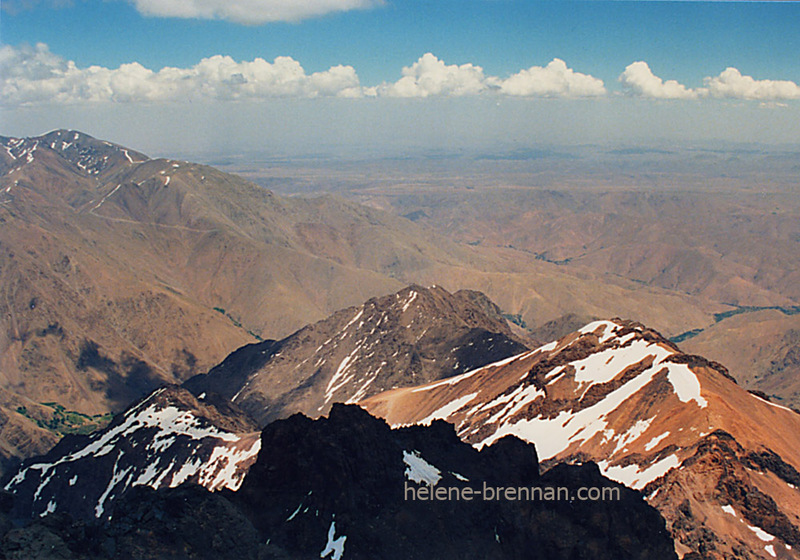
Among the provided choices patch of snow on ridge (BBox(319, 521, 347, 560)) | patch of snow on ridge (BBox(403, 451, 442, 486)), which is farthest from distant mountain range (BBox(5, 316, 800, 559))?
patch of snow on ridge (BBox(319, 521, 347, 560))

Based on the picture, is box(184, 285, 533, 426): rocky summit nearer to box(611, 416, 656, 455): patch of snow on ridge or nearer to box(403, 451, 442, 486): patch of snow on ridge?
box(611, 416, 656, 455): patch of snow on ridge

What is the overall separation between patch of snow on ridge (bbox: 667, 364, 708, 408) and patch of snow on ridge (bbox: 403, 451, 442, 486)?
43.4m

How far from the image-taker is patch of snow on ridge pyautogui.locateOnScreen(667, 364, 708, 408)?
8594 cm

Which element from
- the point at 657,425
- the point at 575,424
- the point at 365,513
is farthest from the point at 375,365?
the point at 365,513

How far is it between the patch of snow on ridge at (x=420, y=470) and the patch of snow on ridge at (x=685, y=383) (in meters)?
43.4

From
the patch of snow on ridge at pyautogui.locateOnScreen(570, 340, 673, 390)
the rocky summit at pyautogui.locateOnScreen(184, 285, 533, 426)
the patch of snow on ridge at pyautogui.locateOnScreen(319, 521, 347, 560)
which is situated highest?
the patch of snow on ridge at pyautogui.locateOnScreen(319, 521, 347, 560)

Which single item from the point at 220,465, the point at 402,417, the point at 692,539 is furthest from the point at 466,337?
the point at 692,539

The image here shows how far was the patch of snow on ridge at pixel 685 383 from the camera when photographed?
282ft

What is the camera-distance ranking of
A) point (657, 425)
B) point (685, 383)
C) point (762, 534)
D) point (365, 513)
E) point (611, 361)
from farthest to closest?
point (611, 361) < point (685, 383) < point (657, 425) < point (762, 534) < point (365, 513)

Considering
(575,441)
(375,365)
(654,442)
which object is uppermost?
(654,442)

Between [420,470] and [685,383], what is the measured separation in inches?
2004

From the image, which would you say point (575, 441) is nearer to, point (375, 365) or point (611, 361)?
point (611, 361)

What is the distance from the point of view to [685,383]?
90.6m

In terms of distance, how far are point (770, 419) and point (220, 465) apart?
261 ft
